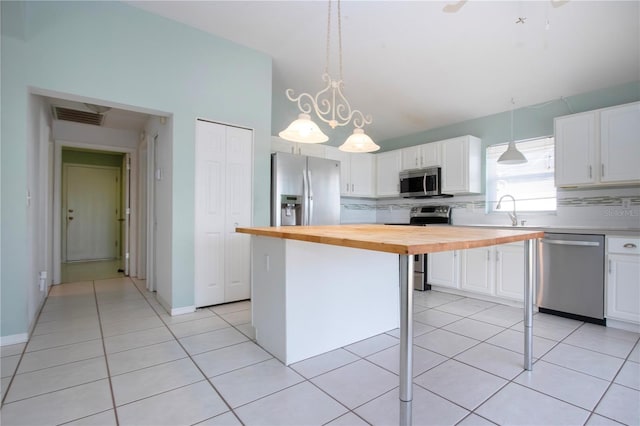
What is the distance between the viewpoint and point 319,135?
7.52ft

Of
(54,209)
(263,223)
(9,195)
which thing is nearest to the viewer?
(9,195)

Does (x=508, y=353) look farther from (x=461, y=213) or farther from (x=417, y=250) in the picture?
(x=461, y=213)

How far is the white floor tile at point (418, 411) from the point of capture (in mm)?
1476

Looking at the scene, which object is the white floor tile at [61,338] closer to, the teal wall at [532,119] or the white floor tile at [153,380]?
the white floor tile at [153,380]

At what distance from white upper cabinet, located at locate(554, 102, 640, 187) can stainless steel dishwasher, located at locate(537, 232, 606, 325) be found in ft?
2.26

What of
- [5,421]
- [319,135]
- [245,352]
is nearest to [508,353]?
[245,352]

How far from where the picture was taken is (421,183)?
4637 millimetres

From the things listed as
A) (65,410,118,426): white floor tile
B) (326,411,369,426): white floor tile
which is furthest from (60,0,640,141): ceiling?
(65,410,118,426): white floor tile

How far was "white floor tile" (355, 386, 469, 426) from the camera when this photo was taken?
4.84 feet

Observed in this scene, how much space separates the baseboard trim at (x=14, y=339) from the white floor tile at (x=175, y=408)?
4.75 ft

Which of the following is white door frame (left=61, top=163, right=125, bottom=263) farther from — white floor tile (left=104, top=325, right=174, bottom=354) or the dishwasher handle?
the dishwasher handle

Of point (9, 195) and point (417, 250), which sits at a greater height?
point (9, 195)

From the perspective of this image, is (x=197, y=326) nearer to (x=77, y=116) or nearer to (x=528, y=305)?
(x=528, y=305)

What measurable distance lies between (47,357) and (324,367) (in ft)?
6.14
